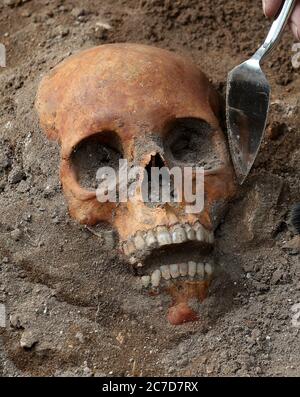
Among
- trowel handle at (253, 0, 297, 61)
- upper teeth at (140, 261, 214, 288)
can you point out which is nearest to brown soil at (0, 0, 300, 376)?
upper teeth at (140, 261, 214, 288)

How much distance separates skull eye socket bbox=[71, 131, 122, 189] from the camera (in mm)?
2826

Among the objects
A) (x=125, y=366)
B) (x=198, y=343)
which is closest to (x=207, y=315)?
(x=198, y=343)

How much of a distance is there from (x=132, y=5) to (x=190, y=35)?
310 millimetres

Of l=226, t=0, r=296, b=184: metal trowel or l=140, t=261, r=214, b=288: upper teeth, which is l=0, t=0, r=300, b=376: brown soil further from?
l=226, t=0, r=296, b=184: metal trowel

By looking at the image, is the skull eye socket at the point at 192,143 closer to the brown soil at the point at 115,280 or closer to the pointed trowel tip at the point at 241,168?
the pointed trowel tip at the point at 241,168

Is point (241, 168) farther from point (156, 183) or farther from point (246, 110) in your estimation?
point (156, 183)

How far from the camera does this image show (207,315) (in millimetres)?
2693

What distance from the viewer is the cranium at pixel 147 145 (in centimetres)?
268

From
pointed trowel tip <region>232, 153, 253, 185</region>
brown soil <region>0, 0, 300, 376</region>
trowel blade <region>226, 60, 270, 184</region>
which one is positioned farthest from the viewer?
pointed trowel tip <region>232, 153, 253, 185</region>

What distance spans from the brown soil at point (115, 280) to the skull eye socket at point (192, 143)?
0.63 ft

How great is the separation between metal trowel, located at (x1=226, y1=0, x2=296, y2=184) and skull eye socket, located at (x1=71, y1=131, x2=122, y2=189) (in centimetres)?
40

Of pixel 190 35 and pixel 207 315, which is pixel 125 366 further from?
pixel 190 35

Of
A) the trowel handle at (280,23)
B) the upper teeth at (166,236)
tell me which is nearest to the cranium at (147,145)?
the upper teeth at (166,236)

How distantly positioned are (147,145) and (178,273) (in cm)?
43
